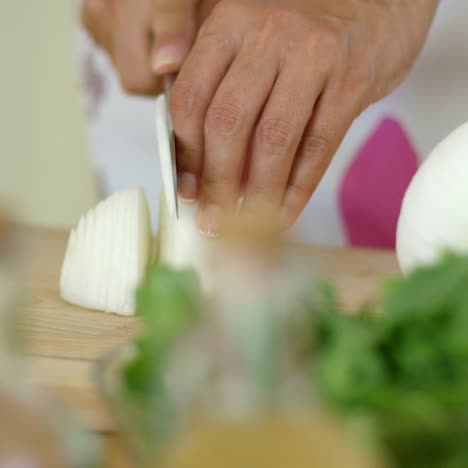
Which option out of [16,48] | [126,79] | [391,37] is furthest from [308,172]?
[16,48]

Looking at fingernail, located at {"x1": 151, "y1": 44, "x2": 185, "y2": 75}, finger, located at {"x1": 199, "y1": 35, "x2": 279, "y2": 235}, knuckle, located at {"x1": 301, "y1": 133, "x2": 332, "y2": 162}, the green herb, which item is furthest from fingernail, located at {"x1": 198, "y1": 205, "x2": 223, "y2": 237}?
the green herb

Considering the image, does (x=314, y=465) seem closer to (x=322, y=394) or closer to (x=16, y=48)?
(x=322, y=394)

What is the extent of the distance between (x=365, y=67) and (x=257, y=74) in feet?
0.43

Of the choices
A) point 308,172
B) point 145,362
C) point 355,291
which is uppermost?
point 145,362

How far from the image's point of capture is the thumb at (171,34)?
924mm

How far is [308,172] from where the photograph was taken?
32.4 inches

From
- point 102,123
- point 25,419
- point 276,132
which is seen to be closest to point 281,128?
point 276,132

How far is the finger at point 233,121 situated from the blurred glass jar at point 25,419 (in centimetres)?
49

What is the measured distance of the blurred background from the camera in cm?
121

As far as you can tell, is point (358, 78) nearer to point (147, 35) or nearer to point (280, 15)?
point (280, 15)

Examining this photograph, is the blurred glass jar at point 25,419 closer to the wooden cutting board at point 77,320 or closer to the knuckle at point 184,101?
the wooden cutting board at point 77,320

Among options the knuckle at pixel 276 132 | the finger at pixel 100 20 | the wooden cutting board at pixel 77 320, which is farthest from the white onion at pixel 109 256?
the finger at pixel 100 20

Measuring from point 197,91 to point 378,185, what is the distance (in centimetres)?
46

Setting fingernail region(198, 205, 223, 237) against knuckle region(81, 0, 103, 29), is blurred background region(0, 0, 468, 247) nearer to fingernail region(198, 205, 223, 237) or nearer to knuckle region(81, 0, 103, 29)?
fingernail region(198, 205, 223, 237)
